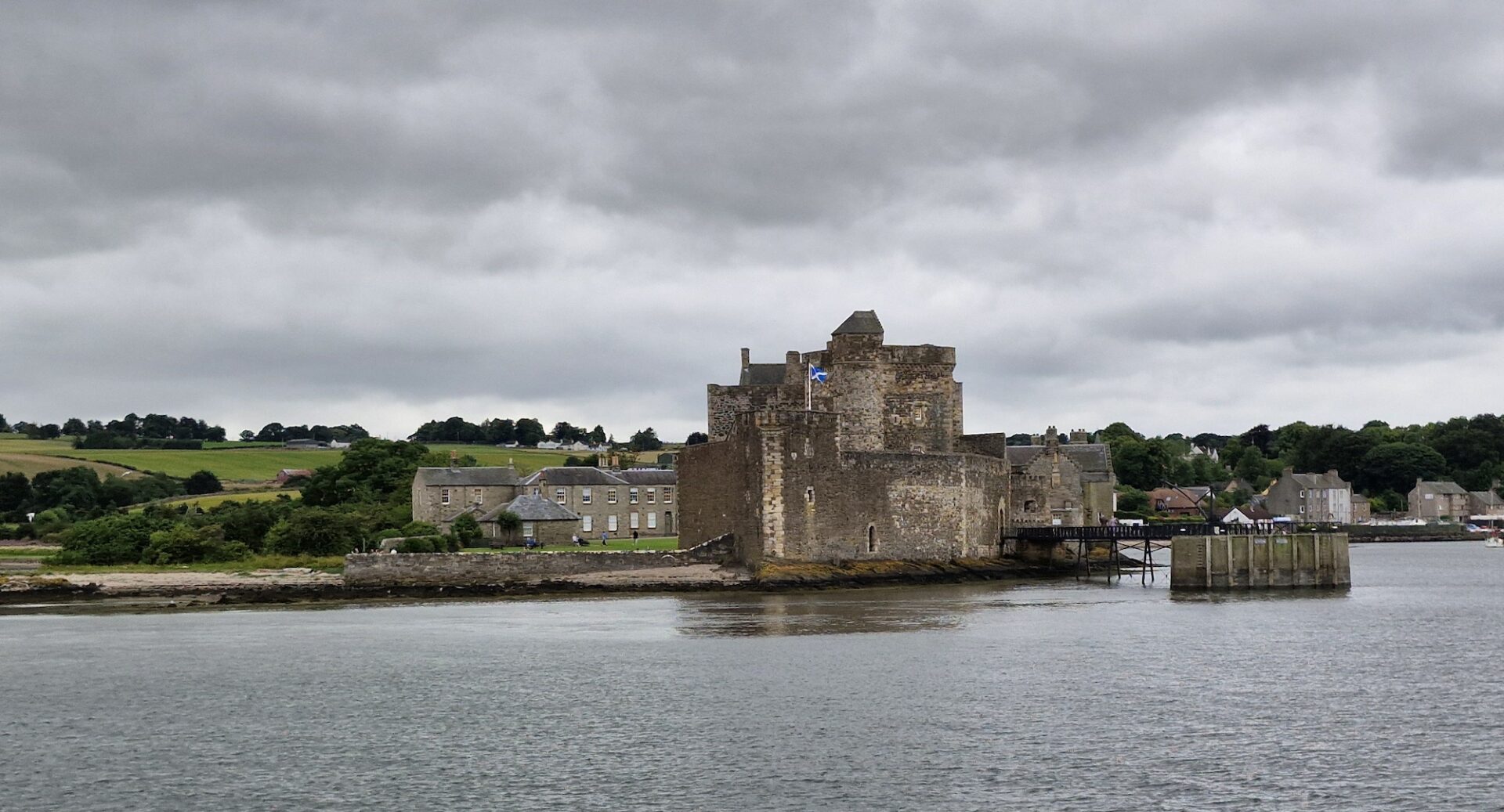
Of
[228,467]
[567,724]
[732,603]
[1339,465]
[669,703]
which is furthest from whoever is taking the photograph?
[1339,465]

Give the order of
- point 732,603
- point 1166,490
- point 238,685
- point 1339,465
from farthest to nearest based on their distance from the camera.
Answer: point 1339,465, point 1166,490, point 732,603, point 238,685

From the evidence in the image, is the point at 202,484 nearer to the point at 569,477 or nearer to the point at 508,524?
the point at 569,477

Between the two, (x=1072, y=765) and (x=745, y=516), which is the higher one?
(x=745, y=516)

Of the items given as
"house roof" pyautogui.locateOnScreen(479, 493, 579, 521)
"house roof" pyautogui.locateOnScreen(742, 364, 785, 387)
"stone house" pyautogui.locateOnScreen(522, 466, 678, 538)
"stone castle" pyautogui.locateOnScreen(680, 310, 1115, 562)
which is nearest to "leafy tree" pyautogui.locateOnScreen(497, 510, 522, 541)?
"house roof" pyautogui.locateOnScreen(479, 493, 579, 521)

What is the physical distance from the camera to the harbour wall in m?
46.5

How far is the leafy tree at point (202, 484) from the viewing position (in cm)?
9144

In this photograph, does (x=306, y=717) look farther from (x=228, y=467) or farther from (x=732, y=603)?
(x=228, y=467)

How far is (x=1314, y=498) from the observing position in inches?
4567

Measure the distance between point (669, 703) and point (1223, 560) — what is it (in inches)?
1085

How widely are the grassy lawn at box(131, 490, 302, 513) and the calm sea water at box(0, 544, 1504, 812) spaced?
40832 mm

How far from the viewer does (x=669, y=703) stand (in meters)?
24.4

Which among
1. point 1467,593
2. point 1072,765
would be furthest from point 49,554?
point 1467,593

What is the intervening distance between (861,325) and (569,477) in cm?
2083

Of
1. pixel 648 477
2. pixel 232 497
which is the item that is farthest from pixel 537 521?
pixel 232 497
